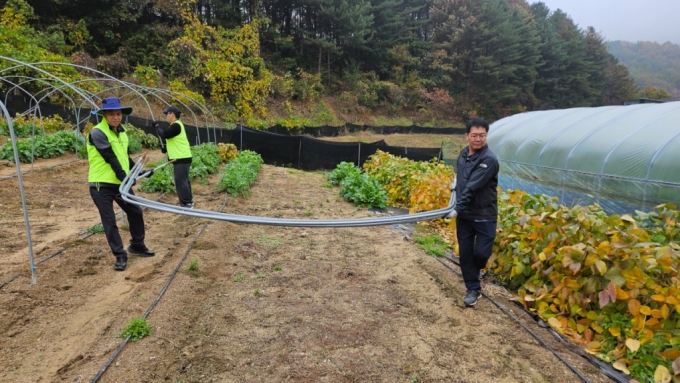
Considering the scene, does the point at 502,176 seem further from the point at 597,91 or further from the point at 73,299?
the point at 597,91

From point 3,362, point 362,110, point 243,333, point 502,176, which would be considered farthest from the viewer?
point 362,110

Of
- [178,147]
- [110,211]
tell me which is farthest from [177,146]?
[110,211]

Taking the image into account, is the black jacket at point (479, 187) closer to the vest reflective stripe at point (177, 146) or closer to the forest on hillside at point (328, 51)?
the vest reflective stripe at point (177, 146)

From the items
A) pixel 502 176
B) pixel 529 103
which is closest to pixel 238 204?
pixel 502 176

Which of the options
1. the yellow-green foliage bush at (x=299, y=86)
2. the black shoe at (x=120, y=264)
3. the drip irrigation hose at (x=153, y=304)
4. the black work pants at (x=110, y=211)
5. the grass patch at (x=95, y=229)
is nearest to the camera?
the drip irrigation hose at (x=153, y=304)

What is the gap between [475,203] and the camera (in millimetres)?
3443

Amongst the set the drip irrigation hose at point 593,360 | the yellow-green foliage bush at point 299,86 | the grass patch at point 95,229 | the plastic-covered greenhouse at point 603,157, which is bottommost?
the drip irrigation hose at point 593,360

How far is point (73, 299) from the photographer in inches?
136

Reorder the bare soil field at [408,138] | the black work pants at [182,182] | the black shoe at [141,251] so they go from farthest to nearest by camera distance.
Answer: the bare soil field at [408,138] < the black work pants at [182,182] < the black shoe at [141,251]

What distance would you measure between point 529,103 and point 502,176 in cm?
3330

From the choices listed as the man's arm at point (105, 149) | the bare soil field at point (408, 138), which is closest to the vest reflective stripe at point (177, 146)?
the man's arm at point (105, 149)

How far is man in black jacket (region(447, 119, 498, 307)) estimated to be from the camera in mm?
3346

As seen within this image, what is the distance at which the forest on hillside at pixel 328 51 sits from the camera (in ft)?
64.7

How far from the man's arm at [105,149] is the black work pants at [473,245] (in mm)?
3393
